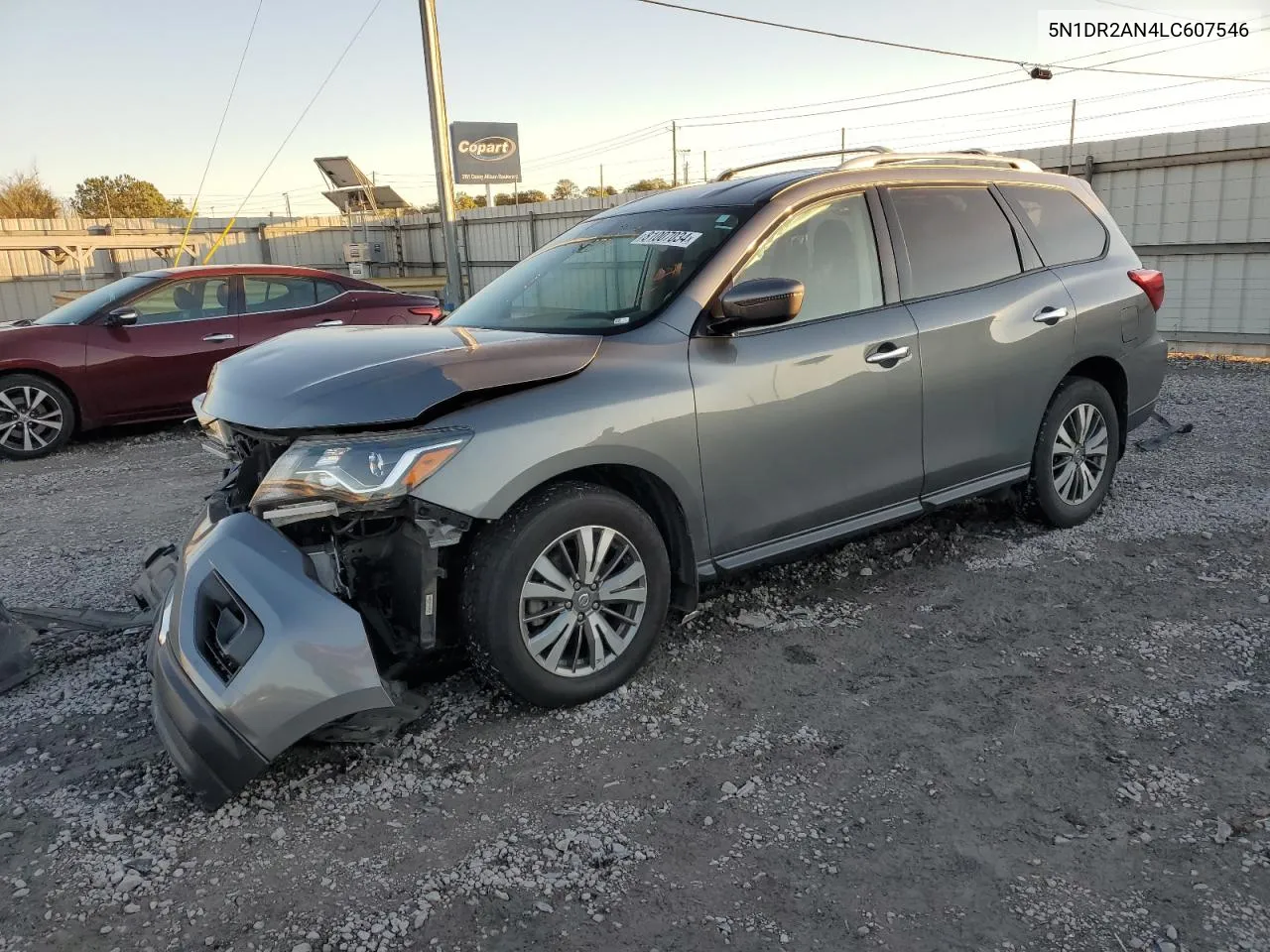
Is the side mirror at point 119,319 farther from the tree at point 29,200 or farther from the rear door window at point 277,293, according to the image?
the tree at point 29,200

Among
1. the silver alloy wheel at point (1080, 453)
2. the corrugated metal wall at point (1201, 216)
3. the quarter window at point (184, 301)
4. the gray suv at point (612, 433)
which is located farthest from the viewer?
the corrugated metal wall at point (1201, 216)

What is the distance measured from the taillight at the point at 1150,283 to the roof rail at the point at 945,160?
2.65ft

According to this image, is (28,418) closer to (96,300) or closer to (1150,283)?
(96,300)

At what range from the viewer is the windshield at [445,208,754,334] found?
3.59m

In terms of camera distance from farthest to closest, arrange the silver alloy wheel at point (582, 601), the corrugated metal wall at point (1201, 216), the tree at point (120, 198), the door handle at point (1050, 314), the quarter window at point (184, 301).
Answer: the tree at point (120, 198), the corrugated metal wall at point (1201, 216), the quarter window at point (184, 301), the door handle at point (1050, 314), the silver alloy wheel at point (582, 601)

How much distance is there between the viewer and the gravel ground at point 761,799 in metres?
2.26

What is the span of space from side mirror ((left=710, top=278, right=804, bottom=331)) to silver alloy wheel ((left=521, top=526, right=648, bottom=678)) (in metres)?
0.93

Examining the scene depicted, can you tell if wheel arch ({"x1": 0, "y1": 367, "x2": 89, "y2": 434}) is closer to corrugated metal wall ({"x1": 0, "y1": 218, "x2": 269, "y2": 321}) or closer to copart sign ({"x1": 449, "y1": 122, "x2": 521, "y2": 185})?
corrugated metal wall ({"x1": 0, "y1": 218, "x2": 269, "y2": 321})

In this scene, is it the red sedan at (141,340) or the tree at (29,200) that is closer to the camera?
the red sedan at (141,340)

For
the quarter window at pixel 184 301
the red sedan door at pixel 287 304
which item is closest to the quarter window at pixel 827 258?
the red sedan door at pixel 287 304

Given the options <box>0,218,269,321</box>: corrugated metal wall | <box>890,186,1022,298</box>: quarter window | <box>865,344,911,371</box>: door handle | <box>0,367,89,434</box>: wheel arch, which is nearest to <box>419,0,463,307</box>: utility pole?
<box>0,367,89,434</box>: wheel arch

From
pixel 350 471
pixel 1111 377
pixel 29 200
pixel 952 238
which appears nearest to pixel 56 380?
pixel 350 471

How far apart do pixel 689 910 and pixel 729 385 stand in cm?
184

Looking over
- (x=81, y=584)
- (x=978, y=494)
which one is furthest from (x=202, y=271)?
(x=978, y=494)
